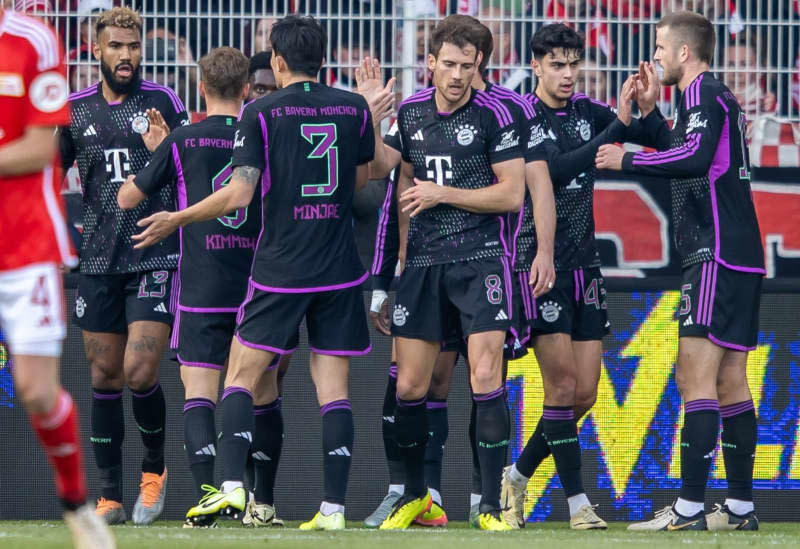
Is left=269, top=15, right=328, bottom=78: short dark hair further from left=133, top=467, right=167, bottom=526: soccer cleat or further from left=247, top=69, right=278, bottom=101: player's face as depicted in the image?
left=133, top=467, right=167, bottom=526: soccer cleat

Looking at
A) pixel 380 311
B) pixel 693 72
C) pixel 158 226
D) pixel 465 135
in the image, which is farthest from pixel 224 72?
pixel 693 72

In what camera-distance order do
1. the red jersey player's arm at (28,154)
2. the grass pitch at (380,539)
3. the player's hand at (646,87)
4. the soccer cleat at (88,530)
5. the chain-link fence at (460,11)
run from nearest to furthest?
the soccer cleat at (88,530) → the red jersey player's arm at (28,154) → the grass pitch at (380,539) → the player's hand at (646,87) → the chain-link fence at (460,11)

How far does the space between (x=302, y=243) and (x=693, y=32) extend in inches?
83.4

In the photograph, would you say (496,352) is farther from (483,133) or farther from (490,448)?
(483,133)

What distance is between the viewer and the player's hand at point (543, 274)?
7.08 meters

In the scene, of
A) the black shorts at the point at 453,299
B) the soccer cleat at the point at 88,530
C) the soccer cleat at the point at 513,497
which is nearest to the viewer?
the soccer cleat at the point at 88,530

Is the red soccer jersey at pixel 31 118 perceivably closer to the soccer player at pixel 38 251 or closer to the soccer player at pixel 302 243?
the soccer player at pixel 38 251

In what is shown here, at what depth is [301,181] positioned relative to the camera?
6.62m

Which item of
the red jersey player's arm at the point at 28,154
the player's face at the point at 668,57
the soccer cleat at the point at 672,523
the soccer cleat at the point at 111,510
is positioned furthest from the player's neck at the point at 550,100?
the red jersey player's arm at the point at 28,154

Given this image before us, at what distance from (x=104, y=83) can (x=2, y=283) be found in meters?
3.02

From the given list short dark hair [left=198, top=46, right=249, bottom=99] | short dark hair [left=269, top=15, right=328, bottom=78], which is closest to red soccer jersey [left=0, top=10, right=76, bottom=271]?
short dark hair [left=269, top=15, right=328, bottom=78]

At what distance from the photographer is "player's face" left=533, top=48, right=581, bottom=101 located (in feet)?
24.7

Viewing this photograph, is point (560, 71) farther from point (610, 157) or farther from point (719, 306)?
point (719, 306)

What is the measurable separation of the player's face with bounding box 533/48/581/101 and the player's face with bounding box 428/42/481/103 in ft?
2.45
